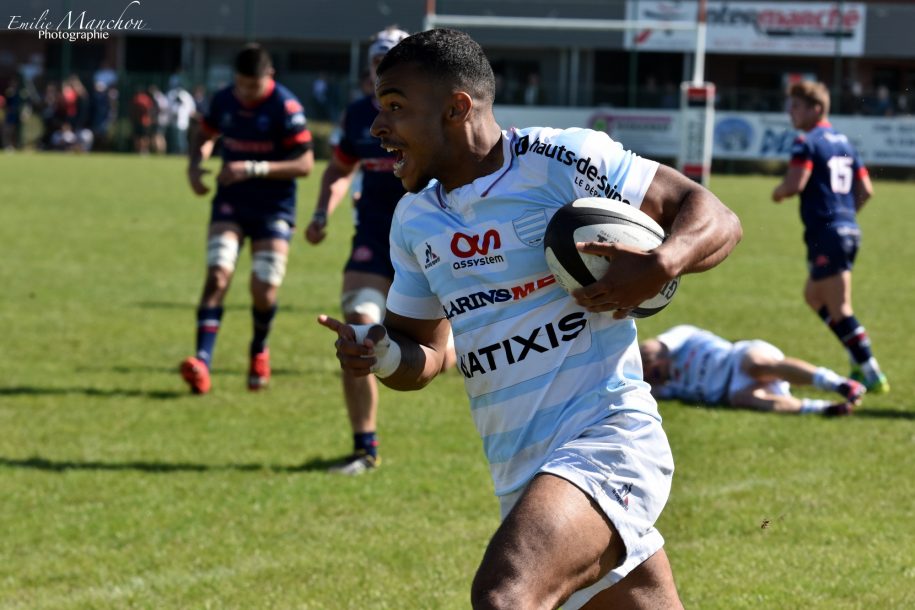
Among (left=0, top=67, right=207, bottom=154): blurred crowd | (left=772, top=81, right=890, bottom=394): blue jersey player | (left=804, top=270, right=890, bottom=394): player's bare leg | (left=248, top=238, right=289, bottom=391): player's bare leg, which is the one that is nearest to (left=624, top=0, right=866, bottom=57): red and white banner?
(left=0, top=67, right=207, bottom=154): blurred crowd

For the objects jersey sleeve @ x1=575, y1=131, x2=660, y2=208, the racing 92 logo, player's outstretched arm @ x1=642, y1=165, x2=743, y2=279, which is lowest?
the racing 92 logo

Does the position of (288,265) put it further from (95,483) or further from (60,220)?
(95,483)

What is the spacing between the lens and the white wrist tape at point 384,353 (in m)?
3.65

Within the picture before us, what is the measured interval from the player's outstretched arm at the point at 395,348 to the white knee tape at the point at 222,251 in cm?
548

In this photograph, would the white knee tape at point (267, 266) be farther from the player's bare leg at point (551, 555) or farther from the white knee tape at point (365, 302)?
the player's bare leg at point (551, 555)

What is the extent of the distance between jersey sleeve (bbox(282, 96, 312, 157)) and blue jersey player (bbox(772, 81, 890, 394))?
3488 mm

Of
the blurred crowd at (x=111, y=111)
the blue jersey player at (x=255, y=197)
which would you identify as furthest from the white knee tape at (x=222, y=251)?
the blurred crowd at (x=111, y=111)

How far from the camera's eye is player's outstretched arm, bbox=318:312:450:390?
3.62 metres

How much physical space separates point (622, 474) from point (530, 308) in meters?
0.52

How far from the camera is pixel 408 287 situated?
12.8ft

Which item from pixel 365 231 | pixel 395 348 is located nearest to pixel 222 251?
pixel 365 231

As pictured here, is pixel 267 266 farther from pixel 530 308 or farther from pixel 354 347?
pixel 530 308

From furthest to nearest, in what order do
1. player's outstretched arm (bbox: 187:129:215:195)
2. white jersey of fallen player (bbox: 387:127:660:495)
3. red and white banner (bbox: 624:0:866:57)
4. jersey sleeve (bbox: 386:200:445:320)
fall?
red and white banner (bbox: 624:0:866:57)
player's outstretched arm (bbox: 187:129:215:195)
jersey sleeve (bbox: 386:200:445:320)
white jersey of fallen player (bbox: 387:127:660:495)

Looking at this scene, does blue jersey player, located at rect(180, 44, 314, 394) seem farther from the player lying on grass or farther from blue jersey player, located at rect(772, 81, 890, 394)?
blue jersey player, located at rect(772, 81, 890, 394)
